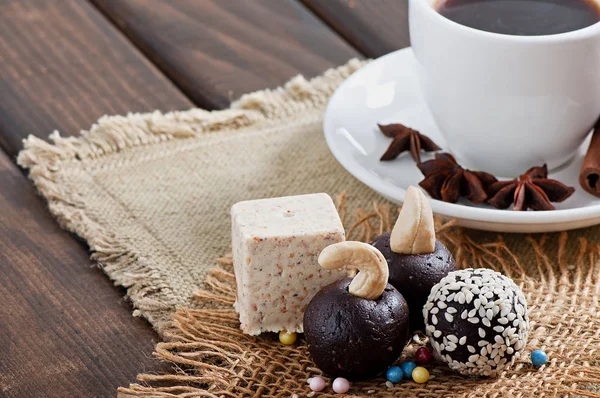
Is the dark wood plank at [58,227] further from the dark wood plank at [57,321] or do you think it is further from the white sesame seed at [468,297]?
the white sesame seed at [468,297]

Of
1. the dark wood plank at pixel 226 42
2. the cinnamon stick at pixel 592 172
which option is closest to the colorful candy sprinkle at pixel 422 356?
the cinnamon stick at pixel 592 172

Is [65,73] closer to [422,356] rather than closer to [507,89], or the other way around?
[507,89]

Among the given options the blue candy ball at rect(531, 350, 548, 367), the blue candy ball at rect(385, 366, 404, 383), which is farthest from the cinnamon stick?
the blue candy ball at rect(385, 366, 404, 383)

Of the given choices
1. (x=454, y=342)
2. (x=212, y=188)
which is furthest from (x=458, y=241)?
(x=212, y=188)

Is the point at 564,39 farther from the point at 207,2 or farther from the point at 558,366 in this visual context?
the point at 207,2

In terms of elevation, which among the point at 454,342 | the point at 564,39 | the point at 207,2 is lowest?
the point at 454,342

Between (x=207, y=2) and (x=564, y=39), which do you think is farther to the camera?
(x=207, y=2)

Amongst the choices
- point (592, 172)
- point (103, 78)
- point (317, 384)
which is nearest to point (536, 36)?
point (592, 172)
